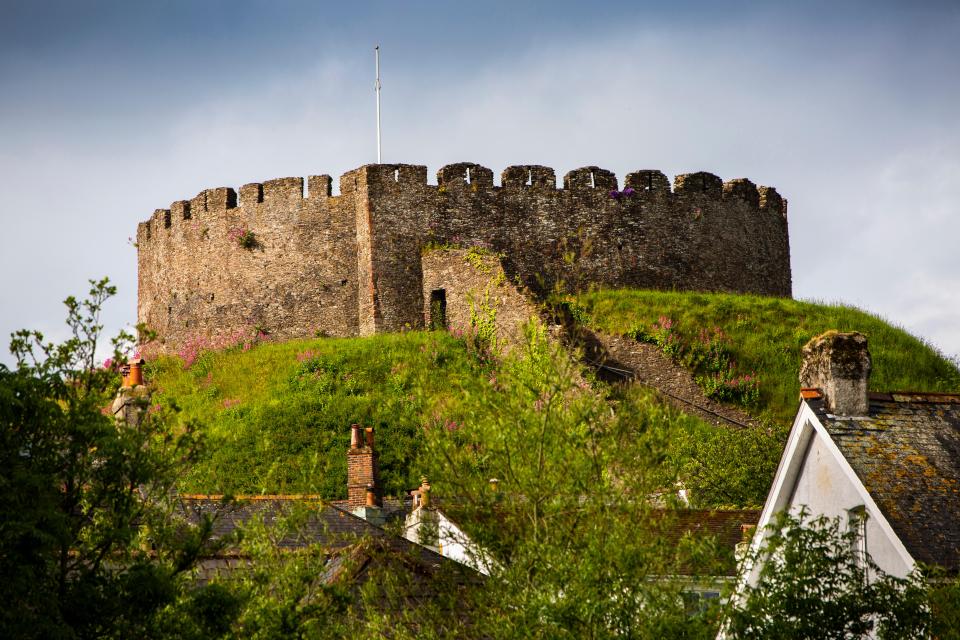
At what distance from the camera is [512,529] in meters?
18.2

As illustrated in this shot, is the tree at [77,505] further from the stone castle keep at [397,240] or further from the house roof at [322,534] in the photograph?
the stone castle keep at [397,240]

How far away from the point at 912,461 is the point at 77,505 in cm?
936

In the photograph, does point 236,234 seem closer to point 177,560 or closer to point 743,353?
point 743,353

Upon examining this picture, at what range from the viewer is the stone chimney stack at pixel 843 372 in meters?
18.4

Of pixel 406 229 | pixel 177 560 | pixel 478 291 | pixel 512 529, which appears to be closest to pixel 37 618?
pixel 177 560

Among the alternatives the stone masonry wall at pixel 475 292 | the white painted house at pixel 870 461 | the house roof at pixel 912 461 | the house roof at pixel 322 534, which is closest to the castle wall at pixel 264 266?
the stone masonry wall at pixel 475 292

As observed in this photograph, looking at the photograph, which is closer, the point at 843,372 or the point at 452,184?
the point at 843,372

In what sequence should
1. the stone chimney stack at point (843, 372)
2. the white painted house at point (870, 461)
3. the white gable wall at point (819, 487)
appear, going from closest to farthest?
the white painted house at point (870, 461)
the white gable wall at point (819, 487)
the stone chimney stack at point (843, 372)

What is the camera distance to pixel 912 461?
59.1ft

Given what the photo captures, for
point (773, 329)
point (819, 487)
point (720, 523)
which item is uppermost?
point (773, 329)

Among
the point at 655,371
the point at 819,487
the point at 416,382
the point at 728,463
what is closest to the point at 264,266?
the point at 416,382

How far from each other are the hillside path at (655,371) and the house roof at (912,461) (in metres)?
23.7

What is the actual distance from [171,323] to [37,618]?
40.3 meters

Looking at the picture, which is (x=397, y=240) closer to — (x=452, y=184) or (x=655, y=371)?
(x=452, y=184)
